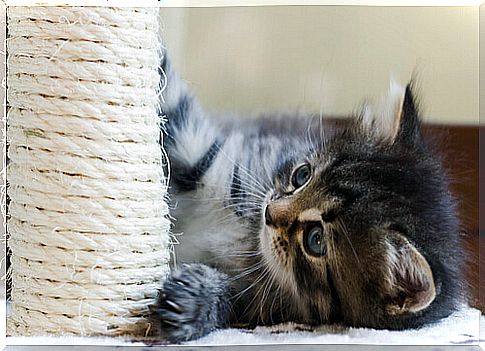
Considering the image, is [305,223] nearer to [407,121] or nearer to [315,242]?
[315,242]

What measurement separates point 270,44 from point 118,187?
36cm

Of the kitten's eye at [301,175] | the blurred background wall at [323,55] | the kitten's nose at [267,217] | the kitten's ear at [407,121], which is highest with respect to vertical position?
the blurred background wall at [323,55]

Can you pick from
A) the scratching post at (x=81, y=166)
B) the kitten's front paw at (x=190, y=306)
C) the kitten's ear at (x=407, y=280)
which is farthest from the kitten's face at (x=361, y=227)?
the scratching post at (x=81, y=166)

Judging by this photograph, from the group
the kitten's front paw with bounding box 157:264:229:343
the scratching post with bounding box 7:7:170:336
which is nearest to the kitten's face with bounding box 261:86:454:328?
the kitten's front paw with bounding box 157:264:229:343

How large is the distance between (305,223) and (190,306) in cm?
Result: 23

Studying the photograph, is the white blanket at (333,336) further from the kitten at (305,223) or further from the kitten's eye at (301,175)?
the kitten's eye at (301,175)

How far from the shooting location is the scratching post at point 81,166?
1.00 m

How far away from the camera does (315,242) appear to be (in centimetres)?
106

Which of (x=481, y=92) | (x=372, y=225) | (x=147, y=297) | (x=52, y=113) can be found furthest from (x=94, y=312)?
(x=481, y=92)

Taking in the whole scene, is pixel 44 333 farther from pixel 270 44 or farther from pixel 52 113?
pixel 270 44

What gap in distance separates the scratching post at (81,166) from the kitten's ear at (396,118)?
38 cm

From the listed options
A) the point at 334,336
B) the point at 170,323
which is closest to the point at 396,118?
the point at 334,336

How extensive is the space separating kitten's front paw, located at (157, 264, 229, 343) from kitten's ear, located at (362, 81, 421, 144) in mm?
377

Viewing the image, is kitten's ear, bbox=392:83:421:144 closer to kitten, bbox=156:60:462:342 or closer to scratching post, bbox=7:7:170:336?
kitten, bbox=156:60:462:342
